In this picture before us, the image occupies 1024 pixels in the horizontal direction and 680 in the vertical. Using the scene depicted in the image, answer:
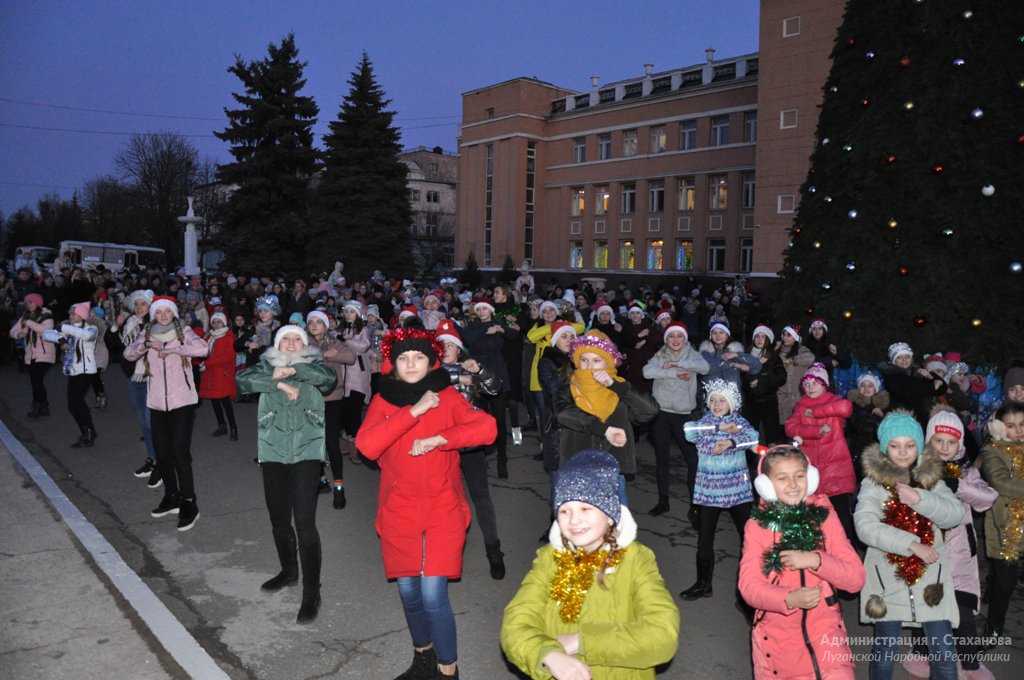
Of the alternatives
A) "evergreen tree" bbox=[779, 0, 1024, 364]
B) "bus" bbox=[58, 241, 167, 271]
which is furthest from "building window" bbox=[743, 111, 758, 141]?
"evergreen tree" bbox=[779, 0, 1024, 364]

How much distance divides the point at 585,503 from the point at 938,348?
8379 millimetres

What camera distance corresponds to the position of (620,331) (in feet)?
39.1

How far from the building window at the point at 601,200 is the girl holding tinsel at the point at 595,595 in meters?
50.3

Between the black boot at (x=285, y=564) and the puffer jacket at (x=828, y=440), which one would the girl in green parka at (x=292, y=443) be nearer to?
the black boot at (x=285, y=564)

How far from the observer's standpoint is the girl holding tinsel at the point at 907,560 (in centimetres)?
387

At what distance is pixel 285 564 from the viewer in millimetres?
5430

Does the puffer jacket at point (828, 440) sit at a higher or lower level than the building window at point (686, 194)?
lower

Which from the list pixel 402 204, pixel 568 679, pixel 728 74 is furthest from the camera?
pixel 728 74

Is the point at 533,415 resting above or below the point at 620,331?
below

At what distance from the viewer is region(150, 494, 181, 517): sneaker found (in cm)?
706

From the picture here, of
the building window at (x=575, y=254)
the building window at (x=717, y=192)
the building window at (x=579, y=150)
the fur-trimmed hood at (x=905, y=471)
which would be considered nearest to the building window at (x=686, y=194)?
the building window at (x=717, y=192)

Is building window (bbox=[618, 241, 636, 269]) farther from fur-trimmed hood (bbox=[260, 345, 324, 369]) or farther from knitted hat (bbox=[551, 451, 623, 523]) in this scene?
knitted hat (bbox=[551, 451, 623, 523])

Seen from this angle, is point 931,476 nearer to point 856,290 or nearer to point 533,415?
point 856,290

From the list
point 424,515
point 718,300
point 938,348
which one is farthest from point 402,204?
point 424,515
